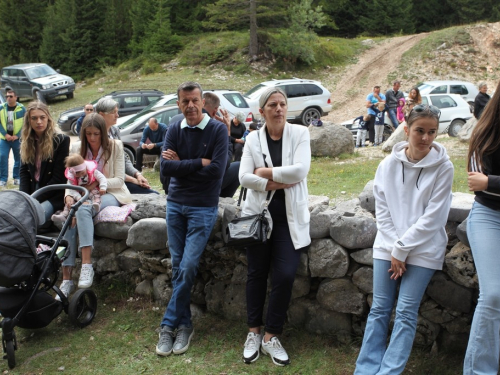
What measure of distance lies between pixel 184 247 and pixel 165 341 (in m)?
0.72

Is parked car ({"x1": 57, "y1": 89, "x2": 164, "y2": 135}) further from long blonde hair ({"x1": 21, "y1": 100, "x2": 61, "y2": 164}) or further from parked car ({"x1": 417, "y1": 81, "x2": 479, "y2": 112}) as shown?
long blonde hair ({"x1": 21, "y1": 100, "x2": 61, "y2": 164})

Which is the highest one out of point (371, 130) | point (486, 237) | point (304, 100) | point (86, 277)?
point (486, 237)

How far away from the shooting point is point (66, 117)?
18656mm

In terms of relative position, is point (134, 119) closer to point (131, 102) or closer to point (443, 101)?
point (131, 102)

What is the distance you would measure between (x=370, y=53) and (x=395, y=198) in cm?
3363

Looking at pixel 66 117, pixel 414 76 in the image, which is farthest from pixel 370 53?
pixel 66 117

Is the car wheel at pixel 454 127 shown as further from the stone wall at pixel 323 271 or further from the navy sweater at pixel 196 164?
the navy sweater at pixel 196 164

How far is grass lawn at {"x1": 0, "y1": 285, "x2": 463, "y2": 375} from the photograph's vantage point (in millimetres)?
3617

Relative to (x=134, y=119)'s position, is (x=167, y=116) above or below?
above

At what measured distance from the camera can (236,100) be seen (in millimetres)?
17234

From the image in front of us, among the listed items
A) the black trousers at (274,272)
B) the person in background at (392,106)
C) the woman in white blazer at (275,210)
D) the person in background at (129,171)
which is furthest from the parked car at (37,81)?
the black trousers at (274,272)

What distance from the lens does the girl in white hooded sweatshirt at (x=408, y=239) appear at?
10.3ft

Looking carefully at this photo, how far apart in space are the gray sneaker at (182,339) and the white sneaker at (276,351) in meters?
0.60

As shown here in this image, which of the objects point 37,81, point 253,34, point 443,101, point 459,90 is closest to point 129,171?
point 443,101
